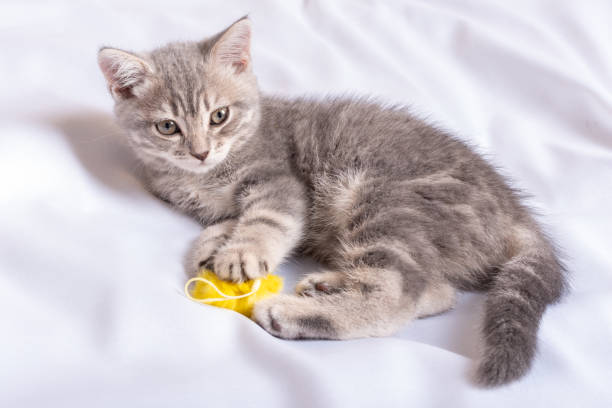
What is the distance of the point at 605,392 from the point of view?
1368 mm

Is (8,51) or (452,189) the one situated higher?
(452,189)

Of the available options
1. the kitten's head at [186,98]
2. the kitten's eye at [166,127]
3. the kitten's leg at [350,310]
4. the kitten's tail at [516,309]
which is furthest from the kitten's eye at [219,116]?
the kitten's tail at [516,309]

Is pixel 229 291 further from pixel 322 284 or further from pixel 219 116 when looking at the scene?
pixel 219 116

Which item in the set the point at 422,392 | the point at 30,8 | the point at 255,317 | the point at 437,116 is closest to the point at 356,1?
the point at 437,116

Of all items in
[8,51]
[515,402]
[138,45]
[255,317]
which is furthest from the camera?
[138,45]

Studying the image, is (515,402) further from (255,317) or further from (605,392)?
(255,317)

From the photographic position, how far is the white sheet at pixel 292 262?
1.31m

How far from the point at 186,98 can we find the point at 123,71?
22 centimetres

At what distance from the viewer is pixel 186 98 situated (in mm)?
1818

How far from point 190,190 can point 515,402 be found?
1143 millimetres

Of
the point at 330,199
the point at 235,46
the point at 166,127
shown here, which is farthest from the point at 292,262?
the point at 235,46

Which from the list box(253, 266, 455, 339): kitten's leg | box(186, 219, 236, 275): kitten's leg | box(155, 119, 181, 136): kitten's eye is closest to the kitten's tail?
box(253, 266, 455, 339): kitten's leg

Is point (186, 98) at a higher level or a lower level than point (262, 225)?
higher

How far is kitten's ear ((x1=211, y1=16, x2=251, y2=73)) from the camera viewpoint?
188 centimetres
